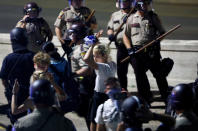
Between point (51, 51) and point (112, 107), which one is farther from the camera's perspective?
point (51, 51)

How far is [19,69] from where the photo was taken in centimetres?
757

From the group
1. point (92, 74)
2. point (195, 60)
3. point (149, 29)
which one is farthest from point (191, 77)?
point (92, 74)

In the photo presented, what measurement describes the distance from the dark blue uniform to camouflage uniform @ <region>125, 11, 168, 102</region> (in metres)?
2.41

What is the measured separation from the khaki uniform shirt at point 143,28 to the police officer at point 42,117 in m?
4.05

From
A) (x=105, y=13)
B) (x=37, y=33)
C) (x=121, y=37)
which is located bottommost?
(x=105, y=13)

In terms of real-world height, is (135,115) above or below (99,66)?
above

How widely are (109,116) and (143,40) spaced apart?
295 cm

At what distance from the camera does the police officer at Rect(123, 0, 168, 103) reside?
9539 mm

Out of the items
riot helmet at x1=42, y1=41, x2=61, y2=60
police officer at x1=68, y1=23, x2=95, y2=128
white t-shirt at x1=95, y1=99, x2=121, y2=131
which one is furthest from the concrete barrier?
white t-shirt at x1=95, y1=99, x2=121, y2=131

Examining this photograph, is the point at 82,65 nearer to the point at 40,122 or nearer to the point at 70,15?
the point at 70,15

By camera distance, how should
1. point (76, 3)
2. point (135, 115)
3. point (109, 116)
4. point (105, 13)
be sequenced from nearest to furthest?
point (135, 115)
point (109, 116)
point (76, 3)
point (105, 13)

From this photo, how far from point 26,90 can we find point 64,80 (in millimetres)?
509

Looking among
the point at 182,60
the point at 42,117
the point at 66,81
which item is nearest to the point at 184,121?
the point at 42,117

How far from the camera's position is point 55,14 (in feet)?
58.3
